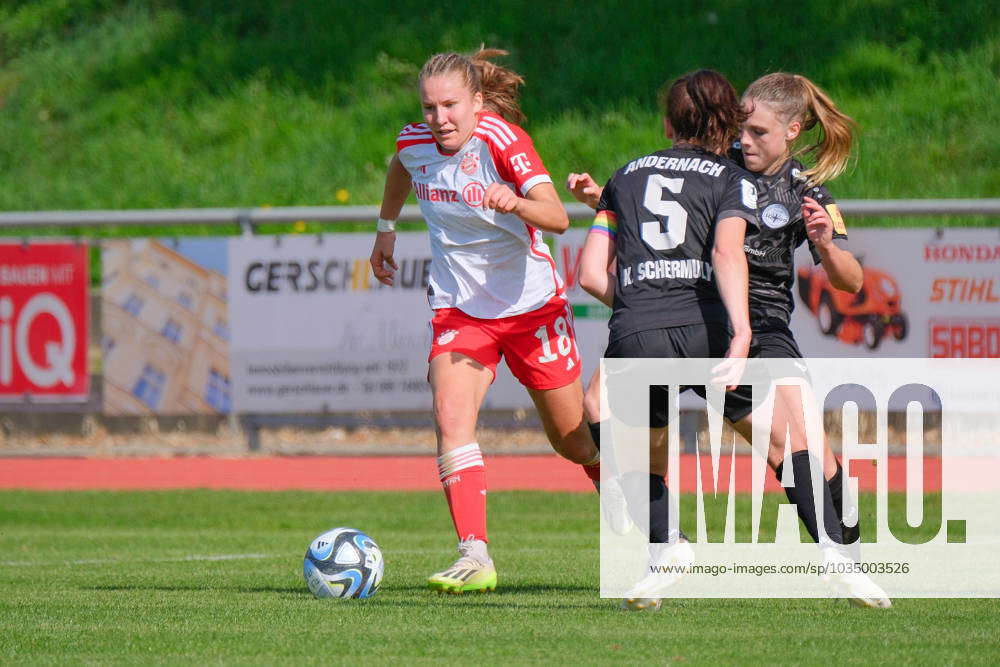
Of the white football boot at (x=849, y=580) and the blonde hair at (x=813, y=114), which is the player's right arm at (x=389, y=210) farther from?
the white football boot at (x=849, y=580)

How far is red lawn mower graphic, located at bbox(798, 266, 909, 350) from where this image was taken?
12.0 metres

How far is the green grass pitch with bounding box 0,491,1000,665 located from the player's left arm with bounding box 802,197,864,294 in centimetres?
120

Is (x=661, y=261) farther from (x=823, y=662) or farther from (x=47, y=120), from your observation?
(x=47, y=120)

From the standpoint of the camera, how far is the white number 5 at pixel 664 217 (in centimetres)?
517

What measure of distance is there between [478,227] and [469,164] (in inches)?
10.6

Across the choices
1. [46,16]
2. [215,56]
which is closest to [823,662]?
[215,56]

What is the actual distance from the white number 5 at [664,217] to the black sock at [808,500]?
907mm

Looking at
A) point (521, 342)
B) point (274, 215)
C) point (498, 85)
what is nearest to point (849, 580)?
point (521, 342)

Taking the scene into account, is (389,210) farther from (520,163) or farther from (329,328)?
(329,328)

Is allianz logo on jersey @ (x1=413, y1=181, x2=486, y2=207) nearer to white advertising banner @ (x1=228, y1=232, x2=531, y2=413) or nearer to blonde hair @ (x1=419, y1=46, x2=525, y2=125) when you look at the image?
blonde hair @ (x1=419, y1=46, x2=525, y2=125)

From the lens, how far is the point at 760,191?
5.28 metres

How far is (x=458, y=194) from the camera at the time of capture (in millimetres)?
5996

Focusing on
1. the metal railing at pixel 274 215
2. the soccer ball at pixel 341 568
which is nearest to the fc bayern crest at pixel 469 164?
the soccer ball at pixel 341 568

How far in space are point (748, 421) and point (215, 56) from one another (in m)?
16.7
